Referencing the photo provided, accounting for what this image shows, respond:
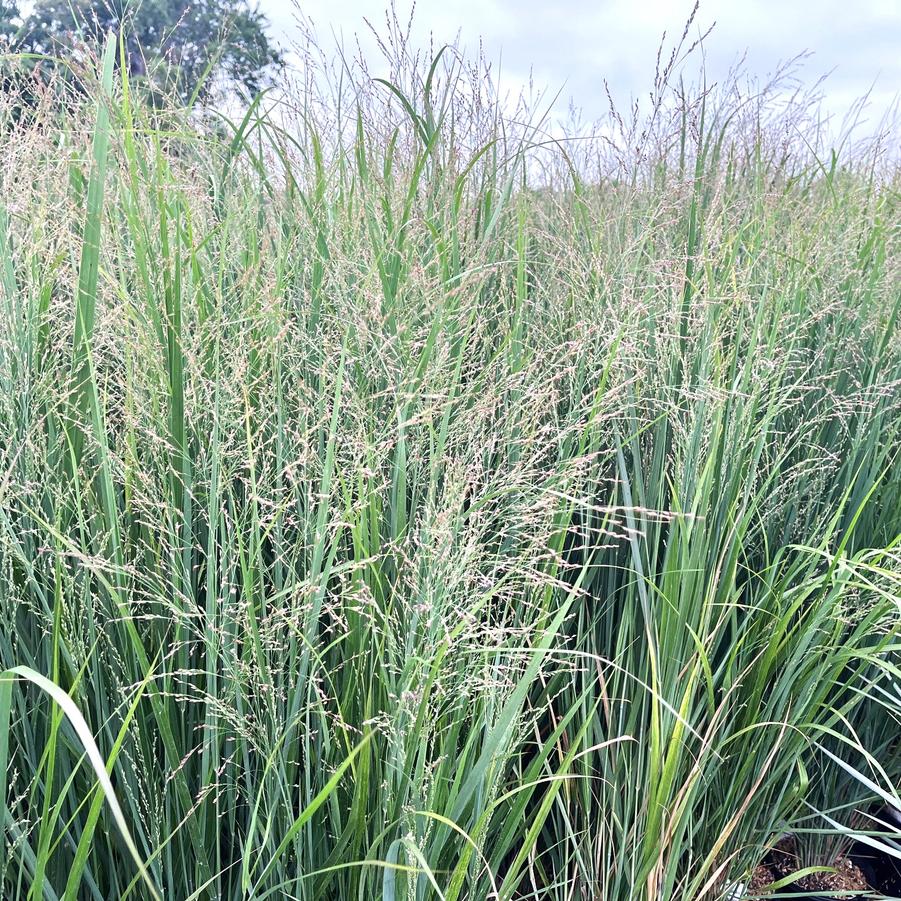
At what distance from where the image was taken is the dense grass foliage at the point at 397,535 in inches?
34.1

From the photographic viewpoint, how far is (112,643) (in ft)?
3.02

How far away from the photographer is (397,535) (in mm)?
1006

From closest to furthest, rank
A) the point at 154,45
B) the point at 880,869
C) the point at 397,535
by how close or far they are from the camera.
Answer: the point at 397,535 → the point at 880,869 → the point at 154,45

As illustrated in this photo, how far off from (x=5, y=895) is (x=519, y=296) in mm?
1156

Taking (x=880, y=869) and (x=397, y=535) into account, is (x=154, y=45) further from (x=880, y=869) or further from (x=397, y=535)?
(x=880, y=869)

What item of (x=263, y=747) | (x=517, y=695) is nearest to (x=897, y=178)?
(x=517, y=695)

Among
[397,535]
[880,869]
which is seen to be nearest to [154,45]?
[397,535]

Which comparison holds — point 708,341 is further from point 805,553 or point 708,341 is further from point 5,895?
point 5,895

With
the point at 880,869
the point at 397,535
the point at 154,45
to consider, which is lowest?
the point at 880,869

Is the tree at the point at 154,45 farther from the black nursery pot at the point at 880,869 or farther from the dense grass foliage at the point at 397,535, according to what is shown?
the black nursery pot at the point at 880,869

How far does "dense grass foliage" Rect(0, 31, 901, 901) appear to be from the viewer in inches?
34.1

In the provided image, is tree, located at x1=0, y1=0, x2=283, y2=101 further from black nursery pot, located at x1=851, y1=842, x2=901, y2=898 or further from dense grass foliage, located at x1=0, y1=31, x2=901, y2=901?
black nursery pot, located at x1=851, y1=842, x2=901, y2=898

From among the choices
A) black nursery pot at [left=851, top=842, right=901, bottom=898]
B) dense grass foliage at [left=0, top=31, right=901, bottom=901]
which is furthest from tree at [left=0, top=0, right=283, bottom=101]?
black nursery pot at [left=851, top=842, right=901, bottom=898]

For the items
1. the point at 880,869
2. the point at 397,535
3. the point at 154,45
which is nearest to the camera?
the point at 397,535
